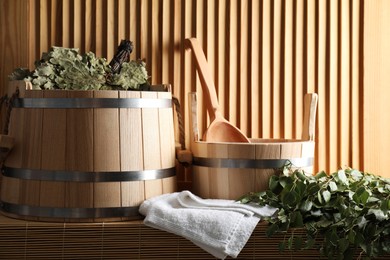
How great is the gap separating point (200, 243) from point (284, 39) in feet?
3.27

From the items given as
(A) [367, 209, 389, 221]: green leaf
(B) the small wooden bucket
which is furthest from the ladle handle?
(A) [367, 209, 389, 221]: green leaf

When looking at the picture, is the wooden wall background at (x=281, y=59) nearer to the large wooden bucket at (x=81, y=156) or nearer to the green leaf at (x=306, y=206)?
the large wooden bucket at (x=81, y=156)

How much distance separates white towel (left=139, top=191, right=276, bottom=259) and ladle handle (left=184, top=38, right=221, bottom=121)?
1.68 feet

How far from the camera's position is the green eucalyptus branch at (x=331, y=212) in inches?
63.2

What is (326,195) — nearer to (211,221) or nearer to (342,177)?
(342,177)

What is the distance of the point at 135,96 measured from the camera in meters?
1.81

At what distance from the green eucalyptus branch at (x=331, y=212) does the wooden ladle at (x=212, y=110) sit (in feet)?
1.07

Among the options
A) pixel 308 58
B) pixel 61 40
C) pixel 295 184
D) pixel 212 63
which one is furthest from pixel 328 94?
pixel 61 40

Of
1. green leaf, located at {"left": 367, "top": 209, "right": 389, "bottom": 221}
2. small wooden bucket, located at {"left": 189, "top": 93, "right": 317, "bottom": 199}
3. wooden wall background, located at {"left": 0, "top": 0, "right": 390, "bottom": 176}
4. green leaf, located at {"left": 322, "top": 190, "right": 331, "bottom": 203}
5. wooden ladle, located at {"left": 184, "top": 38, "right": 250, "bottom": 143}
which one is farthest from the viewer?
wooden wall background, located at {"left": 0, "top": 0, "right": 390, "bottom": 176}

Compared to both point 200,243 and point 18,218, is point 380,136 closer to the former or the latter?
point 200,243

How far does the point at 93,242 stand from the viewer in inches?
69.3

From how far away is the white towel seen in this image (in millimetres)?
1660

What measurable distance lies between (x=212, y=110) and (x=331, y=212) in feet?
2.19

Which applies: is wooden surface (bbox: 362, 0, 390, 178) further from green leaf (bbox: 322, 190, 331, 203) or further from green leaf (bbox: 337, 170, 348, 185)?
green leaf (bbox: 322, 190, 331, 203)
